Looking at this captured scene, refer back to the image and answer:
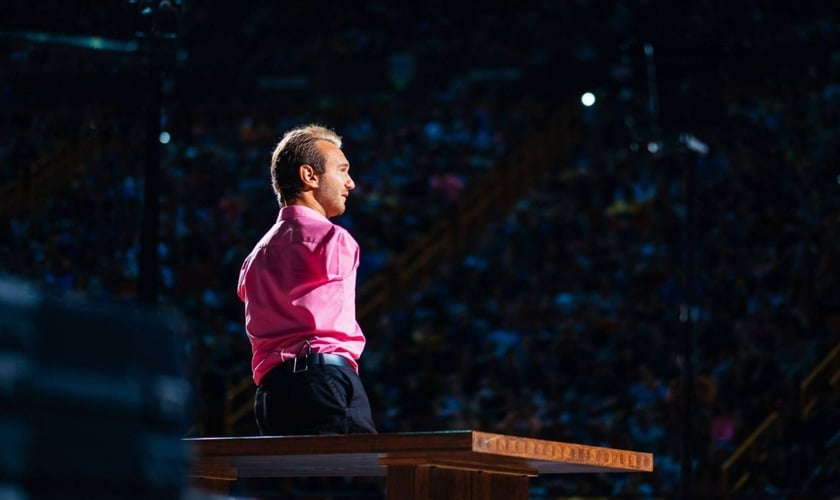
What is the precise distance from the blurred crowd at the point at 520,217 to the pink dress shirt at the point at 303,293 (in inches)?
115

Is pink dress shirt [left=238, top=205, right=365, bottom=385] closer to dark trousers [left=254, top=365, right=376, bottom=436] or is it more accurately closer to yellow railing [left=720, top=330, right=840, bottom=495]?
dark trousers [left=254, top=365, right=376, bottom=436]

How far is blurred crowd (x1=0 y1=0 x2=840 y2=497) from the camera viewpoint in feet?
34.1

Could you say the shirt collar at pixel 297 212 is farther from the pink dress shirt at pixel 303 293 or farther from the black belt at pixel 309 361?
the black belt at pixel 309 361

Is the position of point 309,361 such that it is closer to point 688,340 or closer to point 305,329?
point 305,329

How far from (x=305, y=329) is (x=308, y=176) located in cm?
45

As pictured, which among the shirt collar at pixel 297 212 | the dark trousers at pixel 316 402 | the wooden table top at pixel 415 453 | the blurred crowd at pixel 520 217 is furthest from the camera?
the blurred crowd at pixel 520 217

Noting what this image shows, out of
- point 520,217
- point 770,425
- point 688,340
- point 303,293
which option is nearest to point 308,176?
point 303,293

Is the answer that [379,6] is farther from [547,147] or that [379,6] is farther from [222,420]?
[222,420]

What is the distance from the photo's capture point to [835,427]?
9.50 meters

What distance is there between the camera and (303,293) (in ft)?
12.4

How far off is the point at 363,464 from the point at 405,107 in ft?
46.1

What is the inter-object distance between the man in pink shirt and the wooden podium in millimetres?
138

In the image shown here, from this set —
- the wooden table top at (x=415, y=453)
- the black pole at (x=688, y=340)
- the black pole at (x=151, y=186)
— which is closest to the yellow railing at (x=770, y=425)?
the black pole at (x=688, y=340)

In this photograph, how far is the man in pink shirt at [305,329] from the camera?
12.2 feet
